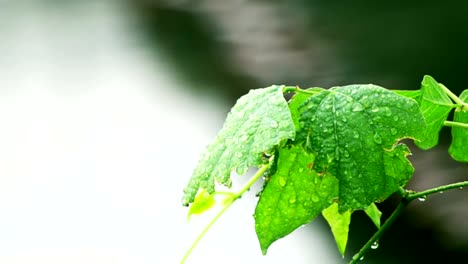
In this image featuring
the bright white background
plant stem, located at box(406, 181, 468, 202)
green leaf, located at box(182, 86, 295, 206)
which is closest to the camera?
green leaf, located at box(182, 86, 295, 206)

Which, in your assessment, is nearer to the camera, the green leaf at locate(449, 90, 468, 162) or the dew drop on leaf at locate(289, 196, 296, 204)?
the dew drop on leaf at locate(289, 196, 296, 204)

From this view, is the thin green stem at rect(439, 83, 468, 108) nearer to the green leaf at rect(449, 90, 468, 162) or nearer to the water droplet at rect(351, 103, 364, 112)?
the green leaf at rect(449, 90, 468, 162)

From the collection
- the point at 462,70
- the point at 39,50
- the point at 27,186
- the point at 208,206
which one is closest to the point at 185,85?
the point at 27,186

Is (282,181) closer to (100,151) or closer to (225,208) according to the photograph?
(225,208)

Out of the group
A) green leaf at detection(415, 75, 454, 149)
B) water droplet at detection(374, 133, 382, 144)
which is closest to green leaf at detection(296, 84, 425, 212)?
water droplet at detection(374, 133, 382, 144)

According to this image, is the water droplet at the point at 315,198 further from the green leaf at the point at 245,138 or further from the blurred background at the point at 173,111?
the blurred background at the point at 173,111

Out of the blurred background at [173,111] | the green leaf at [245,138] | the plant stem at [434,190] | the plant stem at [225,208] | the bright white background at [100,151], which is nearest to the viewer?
the green leaf at [245,138]

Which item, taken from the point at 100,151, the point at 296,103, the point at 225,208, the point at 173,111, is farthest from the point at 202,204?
the point at 173,111

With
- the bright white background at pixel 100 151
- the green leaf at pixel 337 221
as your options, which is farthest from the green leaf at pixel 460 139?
the bright white background at pixel 100 151
